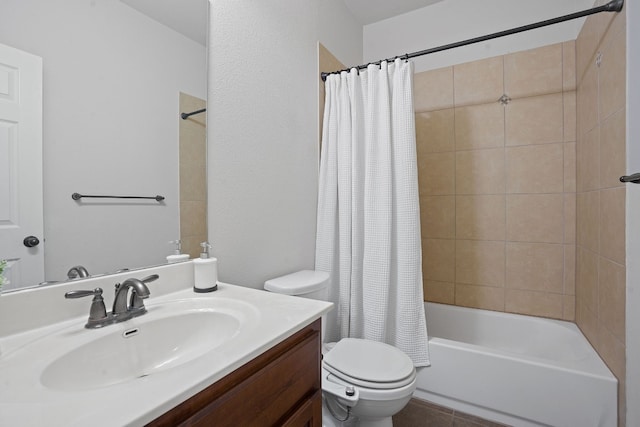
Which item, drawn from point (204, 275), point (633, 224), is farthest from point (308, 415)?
point (633, 224)

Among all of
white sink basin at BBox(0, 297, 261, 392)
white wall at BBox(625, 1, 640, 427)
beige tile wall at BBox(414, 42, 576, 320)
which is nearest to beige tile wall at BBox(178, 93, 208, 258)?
white sink basin at BBox(0, 297, 261, 392)

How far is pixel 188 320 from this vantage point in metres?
0.88

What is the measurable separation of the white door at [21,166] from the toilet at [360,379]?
2.77 feet

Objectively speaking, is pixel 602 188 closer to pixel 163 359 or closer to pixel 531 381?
pixel 531 381

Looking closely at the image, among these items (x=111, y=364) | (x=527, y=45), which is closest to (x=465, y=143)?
(x=527, y=45)

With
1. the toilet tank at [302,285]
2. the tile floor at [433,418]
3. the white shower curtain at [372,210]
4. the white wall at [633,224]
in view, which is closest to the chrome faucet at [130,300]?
the toilet tank at [302,285]

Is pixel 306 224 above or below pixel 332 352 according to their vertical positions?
above

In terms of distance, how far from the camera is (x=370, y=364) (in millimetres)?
1312

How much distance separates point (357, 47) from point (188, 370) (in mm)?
2642

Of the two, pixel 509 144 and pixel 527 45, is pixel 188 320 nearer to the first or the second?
pixel 509 144

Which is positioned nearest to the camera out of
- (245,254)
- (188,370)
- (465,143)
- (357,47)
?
(188,370)

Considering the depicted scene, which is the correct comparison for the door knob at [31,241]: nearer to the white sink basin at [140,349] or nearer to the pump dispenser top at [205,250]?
the white sink basin at [140,349]

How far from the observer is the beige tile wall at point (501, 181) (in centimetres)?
200

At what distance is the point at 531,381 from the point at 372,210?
1.13 m
